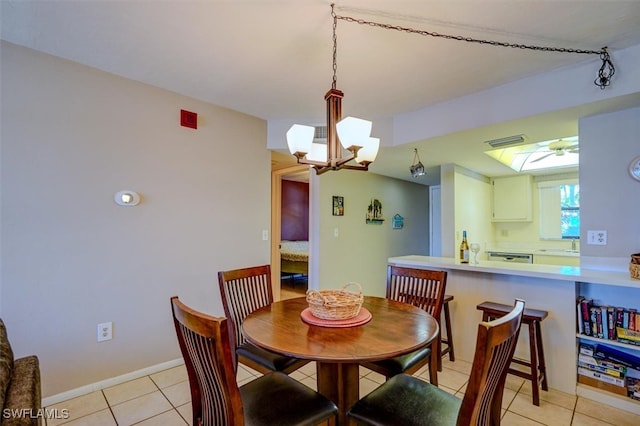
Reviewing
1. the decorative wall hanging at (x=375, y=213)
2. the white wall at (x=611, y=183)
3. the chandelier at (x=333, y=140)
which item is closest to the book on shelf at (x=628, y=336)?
the white wall at (x=611, y=183)

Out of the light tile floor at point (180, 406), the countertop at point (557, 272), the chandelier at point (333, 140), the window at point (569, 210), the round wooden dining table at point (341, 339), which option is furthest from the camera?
the window at point (569, 210)

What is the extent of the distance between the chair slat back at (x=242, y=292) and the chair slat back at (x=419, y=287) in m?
0.92

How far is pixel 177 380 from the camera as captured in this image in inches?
93.7

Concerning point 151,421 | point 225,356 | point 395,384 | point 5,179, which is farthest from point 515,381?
point 5,179

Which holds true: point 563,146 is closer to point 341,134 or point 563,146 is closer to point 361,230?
point 361,230

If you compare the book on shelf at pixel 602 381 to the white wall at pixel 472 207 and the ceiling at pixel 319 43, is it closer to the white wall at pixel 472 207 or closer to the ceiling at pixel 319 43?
the white wall at pixel 472 207

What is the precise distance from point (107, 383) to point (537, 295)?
10.9 feet

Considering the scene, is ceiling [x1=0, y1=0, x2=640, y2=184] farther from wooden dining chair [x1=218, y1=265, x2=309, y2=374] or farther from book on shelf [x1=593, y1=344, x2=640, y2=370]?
book on shelf [x1=593, y1=344, x2=640, y2=370]

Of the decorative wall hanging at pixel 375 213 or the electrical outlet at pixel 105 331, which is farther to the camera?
the decorative wall hanging at pixel 375 213

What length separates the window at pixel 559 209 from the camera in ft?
14.5

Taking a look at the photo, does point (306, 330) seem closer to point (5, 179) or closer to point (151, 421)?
point (151, 421)

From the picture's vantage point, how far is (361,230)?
433cm

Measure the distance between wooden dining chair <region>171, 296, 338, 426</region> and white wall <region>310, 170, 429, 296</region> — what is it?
2.27 m

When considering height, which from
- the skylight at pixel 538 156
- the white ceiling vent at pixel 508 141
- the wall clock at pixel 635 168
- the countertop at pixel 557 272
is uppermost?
the skylight at pixel 538 156
